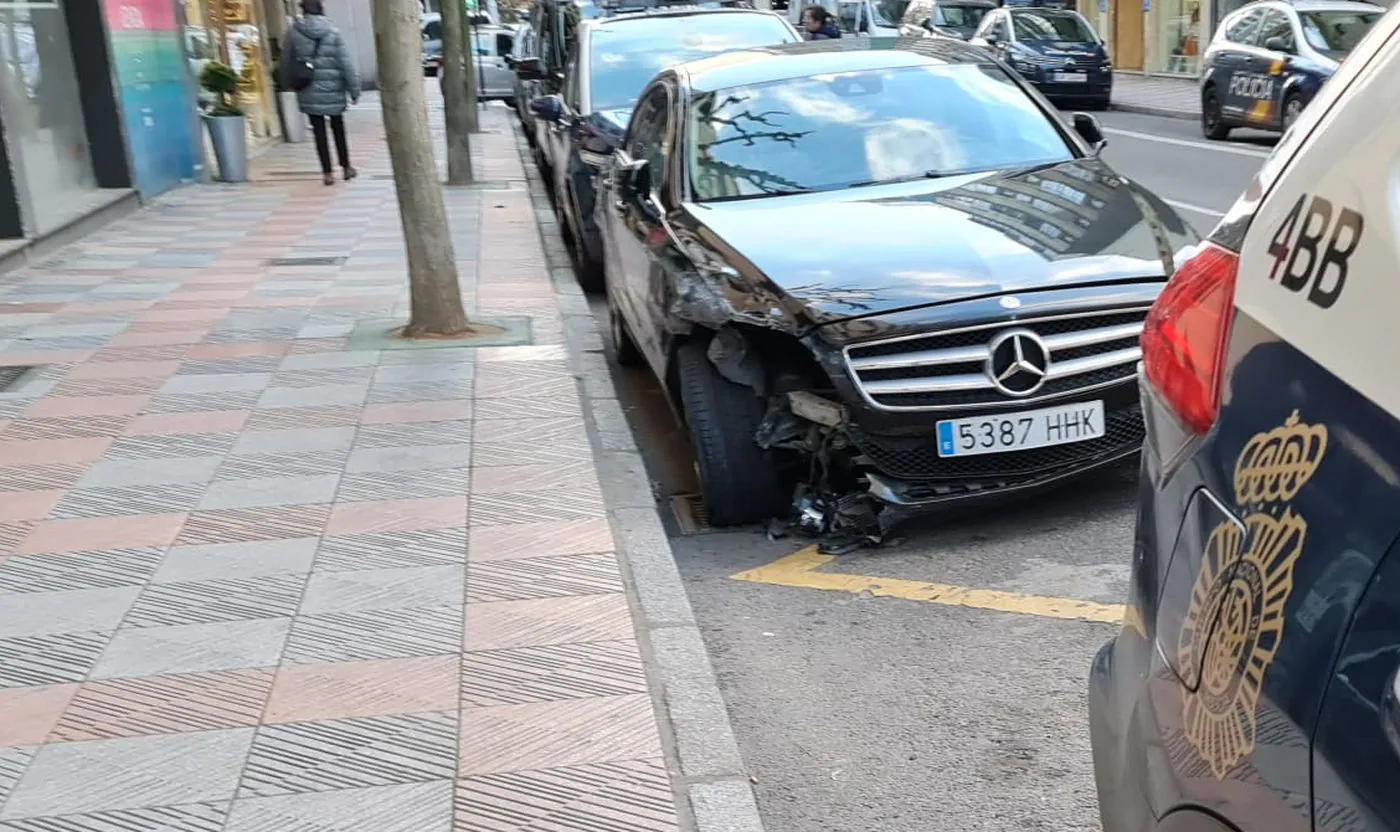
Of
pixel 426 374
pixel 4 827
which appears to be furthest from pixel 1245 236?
pixel 426 374

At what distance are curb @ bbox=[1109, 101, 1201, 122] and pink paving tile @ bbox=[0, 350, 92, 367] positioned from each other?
17359 millimetres

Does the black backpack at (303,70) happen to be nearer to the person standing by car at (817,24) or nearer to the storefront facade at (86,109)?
the storefront facade at (86,109)

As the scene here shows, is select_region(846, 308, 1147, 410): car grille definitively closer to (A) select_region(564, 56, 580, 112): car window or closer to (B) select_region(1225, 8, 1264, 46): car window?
(A) select_region(564, 56, 580, 112): car window

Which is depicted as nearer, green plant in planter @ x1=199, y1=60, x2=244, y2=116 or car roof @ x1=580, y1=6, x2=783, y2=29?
car roof @ x1=580, y1=6, x2=783, y2=29

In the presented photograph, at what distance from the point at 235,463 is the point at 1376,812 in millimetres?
5064

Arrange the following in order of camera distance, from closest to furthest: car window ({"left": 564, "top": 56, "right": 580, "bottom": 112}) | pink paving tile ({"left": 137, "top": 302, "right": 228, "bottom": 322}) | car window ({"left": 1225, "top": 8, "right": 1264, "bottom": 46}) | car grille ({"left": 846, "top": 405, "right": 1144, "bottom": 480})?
car grille ({"left": 846, "top": 405, "right": 1144, "bottom": 480})
pink paving tile ({"left": 137, "top": 302, "right": 228, "bottom": 322})
car window ({"left": 564, "top": 56, "right": 580, "bottom": 112})
car window ({"left": 1225, "top": 8, "right": 1264, "bottom": 46})

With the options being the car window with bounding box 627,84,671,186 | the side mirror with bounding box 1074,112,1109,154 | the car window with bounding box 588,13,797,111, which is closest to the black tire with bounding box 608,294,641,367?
the car window with bounding box 627,84,671,186

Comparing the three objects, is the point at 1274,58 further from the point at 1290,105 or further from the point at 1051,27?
the point at 1051,27

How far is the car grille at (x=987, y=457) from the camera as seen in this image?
4.70m

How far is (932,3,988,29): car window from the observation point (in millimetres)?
26875

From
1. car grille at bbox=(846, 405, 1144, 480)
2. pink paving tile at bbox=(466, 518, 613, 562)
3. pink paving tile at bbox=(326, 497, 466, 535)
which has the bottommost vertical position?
pink paving tile at bbox=(466, 518, 613, 562)

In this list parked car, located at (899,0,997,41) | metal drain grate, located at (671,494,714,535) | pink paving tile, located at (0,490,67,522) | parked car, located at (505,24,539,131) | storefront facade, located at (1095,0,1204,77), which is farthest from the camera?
storefront facade, located at (1095,0,1204,77)

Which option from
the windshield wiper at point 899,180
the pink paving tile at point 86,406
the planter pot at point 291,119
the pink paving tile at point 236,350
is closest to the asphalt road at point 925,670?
the windshield wiper at point 899,180

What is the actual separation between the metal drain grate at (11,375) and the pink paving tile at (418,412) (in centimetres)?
201
